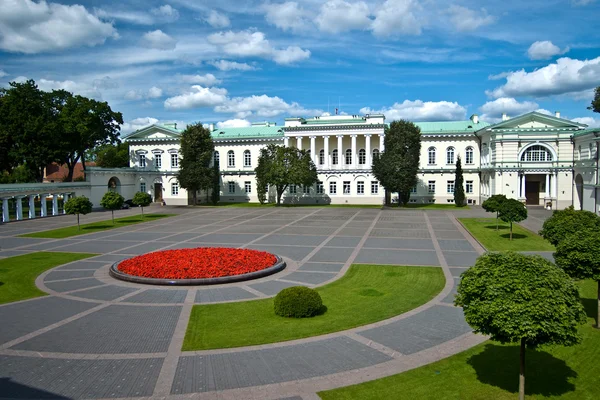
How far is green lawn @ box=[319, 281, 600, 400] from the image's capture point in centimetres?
1073

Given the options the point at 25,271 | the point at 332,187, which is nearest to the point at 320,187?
the point at 332,187

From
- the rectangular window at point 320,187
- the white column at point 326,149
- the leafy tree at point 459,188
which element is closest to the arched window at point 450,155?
the leafy tree at point 459,188

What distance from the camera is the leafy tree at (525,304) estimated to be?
9039mm

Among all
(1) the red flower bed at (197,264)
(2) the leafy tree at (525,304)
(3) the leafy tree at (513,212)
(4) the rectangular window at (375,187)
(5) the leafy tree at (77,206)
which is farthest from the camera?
(4) the rectangular window at (375,187)

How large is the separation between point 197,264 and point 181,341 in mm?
9020

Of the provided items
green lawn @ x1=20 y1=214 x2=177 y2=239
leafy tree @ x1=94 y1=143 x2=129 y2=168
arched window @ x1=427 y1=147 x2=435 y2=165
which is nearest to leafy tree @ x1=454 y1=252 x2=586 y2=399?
green lawn @ x1=20 y1=214 x2=177 y2=239

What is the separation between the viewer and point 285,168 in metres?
64.4

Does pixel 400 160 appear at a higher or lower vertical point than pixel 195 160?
lower

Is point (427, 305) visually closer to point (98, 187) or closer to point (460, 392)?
point (460, 392)

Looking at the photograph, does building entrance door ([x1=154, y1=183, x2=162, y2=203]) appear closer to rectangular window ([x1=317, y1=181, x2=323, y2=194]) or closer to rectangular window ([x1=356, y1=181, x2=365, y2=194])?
rectangular window ([x1=317, y1=181, x2=323, y2=194])

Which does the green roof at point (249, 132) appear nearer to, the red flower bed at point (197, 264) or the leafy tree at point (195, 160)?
the leafy tree at point (195, 160)

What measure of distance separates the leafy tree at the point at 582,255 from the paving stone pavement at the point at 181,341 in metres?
3.80

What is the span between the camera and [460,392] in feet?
35.6

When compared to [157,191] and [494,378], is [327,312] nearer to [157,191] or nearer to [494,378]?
[494,378]
